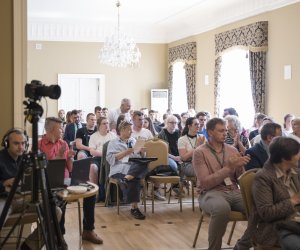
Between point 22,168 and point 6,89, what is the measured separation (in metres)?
1.68

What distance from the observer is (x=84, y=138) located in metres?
6.88

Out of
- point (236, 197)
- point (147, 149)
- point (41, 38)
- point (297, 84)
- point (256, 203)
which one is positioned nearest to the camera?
point (256, 203)

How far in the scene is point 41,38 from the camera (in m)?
12.0

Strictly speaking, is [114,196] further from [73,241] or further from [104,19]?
[104,19]

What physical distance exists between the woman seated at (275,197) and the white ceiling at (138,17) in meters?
5.07

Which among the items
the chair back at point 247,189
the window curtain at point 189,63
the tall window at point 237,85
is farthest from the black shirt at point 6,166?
the window curtain at point 189,63

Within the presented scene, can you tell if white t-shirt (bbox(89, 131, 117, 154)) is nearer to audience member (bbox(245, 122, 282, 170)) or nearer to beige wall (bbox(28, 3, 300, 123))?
audience member (bbox(245, 122, 282, 170))

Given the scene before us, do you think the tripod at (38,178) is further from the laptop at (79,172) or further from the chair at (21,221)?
the laptop at (79,172)

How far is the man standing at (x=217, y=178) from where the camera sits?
3836 millimetres

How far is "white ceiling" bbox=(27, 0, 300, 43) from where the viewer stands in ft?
30.9

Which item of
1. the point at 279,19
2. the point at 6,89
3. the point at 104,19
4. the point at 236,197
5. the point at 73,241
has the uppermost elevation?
the point at 104,19

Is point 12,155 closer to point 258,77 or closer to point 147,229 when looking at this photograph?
point 147,229

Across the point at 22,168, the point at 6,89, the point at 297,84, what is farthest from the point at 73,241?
the point at 297,84

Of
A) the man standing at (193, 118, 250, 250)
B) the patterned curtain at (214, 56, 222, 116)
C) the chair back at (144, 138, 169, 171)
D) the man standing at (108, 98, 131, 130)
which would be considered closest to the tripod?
the man standing at (193, 118, 250, 250)
